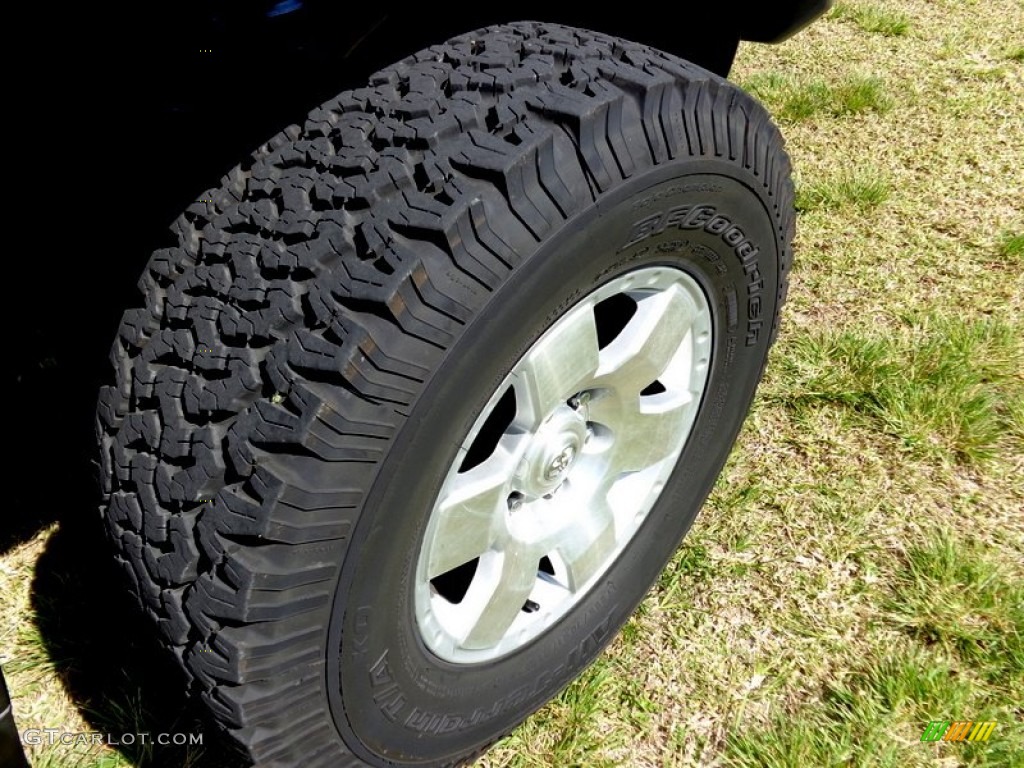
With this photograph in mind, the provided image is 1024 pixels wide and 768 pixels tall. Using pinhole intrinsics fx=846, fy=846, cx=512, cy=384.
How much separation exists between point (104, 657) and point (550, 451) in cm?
119

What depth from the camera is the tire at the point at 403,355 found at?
1.20m

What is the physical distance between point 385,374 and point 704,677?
4.07 feet

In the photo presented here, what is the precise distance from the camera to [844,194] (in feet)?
11.3

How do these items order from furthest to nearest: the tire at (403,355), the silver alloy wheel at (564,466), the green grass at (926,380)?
the green grass at (926,380) < the silver alloy wheel at (564,466) < the tire at (403,355)

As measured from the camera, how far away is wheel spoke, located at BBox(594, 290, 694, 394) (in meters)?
1.66

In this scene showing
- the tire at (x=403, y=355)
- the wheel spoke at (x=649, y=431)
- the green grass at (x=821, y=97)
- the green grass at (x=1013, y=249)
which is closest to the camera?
the tire at (x=403, y=355)

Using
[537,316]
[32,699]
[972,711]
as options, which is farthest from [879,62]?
[32,699]

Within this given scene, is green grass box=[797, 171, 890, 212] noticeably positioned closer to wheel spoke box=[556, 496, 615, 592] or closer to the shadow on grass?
wheel spoke box=[556, 496, 615, 592]

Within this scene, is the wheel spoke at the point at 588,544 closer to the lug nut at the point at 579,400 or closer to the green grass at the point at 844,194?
the lug nut at the point at 579,400

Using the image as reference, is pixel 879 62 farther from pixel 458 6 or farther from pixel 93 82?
pixel 93 82

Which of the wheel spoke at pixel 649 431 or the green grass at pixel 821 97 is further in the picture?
the green grass at pixel 821 97

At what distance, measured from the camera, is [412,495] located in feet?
4.25

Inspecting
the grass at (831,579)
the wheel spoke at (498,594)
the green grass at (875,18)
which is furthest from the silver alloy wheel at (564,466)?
the green grass at (875,18)

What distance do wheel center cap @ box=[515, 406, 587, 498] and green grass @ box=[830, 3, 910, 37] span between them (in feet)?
13.5
